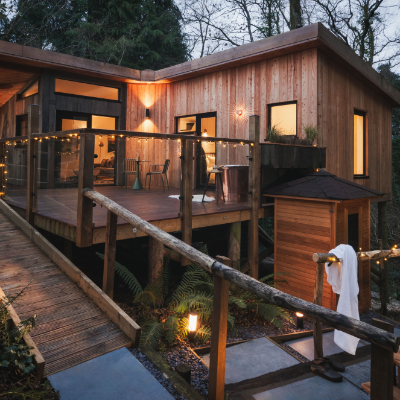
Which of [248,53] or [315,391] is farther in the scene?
[248,53]

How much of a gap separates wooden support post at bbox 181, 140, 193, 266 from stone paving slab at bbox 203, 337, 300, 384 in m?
1.54

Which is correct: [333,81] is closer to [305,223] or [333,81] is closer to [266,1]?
[305,223]

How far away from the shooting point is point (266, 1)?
16.3 m

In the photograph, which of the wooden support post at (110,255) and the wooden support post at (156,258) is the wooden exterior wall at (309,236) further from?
the wooden support post at (110,255)

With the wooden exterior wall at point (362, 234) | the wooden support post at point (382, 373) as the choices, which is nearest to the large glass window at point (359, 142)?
the wooden exterior wall at point (362, 234)

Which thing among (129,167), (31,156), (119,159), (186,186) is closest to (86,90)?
(119,159)

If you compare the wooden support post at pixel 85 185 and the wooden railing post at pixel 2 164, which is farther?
the wooden railing post at pixel 2 164

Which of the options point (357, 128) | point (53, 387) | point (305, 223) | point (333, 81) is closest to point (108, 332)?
point (53, 387)

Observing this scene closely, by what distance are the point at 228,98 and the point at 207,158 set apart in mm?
1780

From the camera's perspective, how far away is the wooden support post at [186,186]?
15.2 feet

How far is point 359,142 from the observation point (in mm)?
9445

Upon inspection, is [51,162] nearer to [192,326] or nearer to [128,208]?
[128,208]

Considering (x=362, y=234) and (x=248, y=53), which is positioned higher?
(x=248, y=53)

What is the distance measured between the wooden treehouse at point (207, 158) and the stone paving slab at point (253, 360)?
3.54ft
